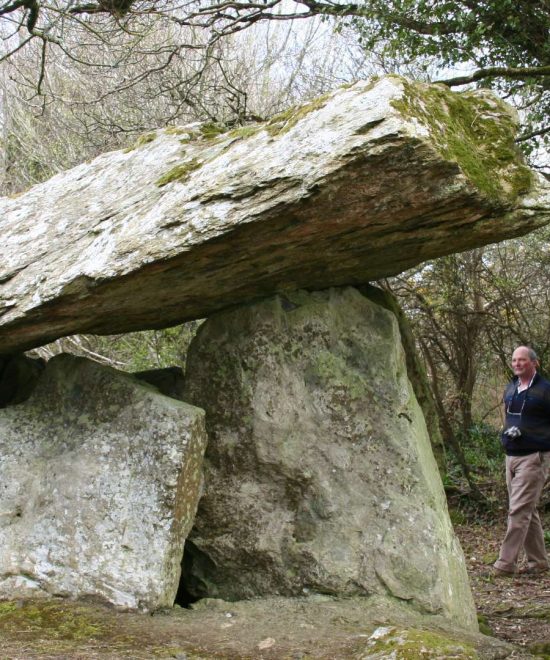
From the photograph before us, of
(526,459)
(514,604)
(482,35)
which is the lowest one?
(514,604)

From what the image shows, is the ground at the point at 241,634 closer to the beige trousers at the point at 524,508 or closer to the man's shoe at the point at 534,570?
the beige trousers at the point at 524,508

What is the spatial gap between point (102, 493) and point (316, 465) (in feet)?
4.14

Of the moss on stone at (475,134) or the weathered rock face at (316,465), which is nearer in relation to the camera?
the moss on stone at (475,134)

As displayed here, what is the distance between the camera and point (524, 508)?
21.9 feet

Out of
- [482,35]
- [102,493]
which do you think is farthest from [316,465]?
[482,35]

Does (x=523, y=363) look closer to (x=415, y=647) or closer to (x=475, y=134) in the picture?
(x=475, y=134)

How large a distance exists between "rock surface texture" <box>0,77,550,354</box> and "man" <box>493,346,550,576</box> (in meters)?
2.27

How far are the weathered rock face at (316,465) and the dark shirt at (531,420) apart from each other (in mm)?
1802

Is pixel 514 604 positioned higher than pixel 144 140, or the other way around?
pixel 144 140

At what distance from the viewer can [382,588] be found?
4.72m

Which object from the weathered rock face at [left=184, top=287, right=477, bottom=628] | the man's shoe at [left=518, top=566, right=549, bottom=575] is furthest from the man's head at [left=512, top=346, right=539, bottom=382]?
the weathered rock face at [left=184, top=287, right=477, bottom=628]

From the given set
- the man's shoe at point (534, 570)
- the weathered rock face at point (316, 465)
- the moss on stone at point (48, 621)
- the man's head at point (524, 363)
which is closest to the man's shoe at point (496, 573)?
the man's shoe at point (534, 570)

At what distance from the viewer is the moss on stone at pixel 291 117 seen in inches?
166

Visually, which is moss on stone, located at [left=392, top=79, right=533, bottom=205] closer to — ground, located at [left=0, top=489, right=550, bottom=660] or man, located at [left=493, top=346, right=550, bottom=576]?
ground, located at [left=0, top=489, right=550, bottom=660]
